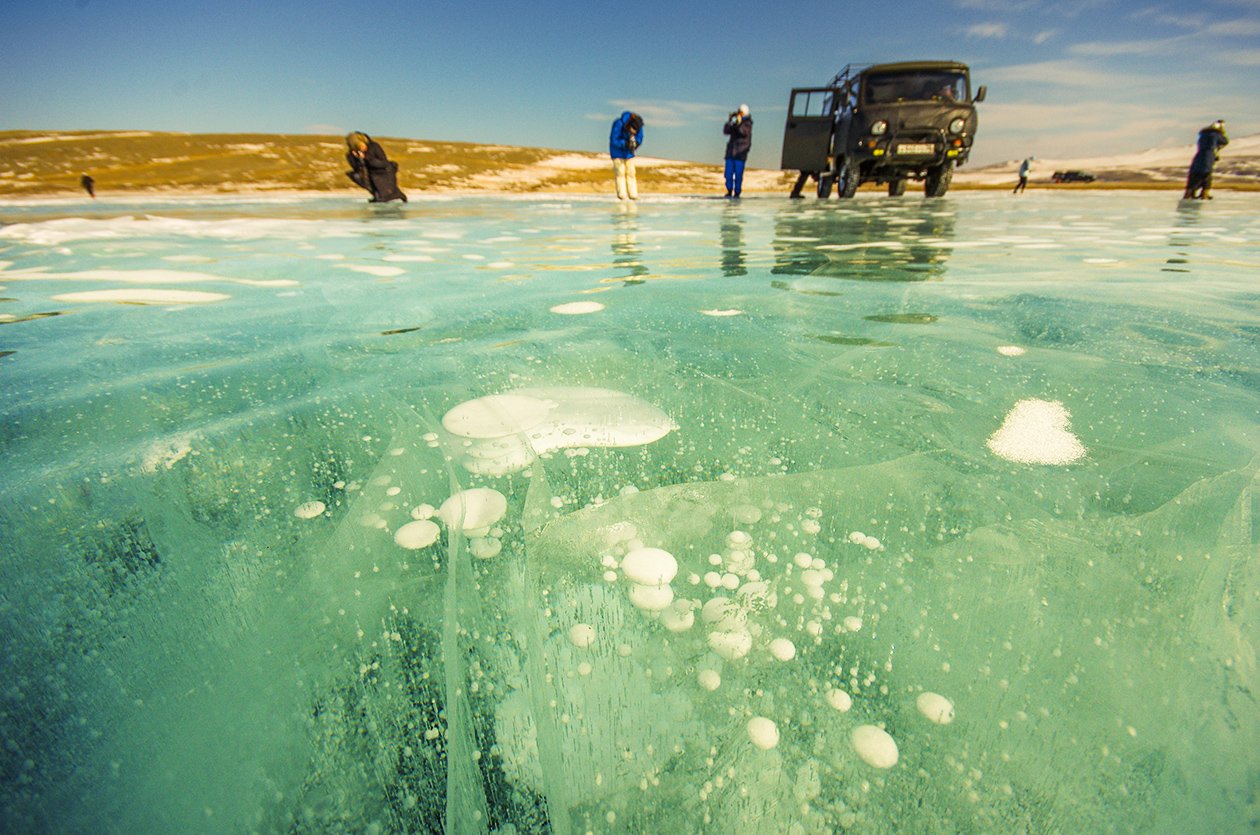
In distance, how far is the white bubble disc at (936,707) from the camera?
582 mm

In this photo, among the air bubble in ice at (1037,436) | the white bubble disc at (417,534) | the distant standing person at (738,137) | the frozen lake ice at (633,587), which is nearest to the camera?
the frozen lake ice at (633,587)

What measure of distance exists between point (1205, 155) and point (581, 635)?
58.1ft

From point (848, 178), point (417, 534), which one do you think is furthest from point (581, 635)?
point (848, 178)

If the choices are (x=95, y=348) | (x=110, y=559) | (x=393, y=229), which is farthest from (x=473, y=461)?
(x=393, y=229)

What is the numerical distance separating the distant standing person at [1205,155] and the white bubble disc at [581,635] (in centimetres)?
1700

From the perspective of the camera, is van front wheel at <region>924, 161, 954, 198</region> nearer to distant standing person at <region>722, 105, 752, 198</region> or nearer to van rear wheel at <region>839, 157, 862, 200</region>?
van rear wheel at <region>839, 157, 862, 200</region>

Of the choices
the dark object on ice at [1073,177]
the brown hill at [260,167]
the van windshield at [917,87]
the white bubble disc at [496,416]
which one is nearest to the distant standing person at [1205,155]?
the van windshield at [917,87]

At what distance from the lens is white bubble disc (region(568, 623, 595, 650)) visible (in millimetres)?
670

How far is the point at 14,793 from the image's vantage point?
515 mm

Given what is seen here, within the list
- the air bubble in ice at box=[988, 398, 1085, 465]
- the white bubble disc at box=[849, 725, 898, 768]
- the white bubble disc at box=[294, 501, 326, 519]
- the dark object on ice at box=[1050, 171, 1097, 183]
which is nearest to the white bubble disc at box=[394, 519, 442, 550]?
the white bubble disc at box=[294, 501, 326, 519]

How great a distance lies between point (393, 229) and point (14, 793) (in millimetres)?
6638

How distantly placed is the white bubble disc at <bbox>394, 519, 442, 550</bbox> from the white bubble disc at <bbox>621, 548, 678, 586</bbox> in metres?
0.32

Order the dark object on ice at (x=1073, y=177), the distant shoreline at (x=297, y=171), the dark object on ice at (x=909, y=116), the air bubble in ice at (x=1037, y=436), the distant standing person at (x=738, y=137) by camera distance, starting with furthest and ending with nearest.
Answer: the dark object on ice at (x=1073, y=177) < the distant shoreline at (x=297, y=171) < the distant standing person at (x=738, y=137) < the dark object on ice at (x=909, y=116) < the air bubble in ice at (x=1037, y=436)

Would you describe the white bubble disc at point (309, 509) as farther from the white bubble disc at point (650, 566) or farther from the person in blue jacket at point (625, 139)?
the person in blue jacket at point (625, 139)
